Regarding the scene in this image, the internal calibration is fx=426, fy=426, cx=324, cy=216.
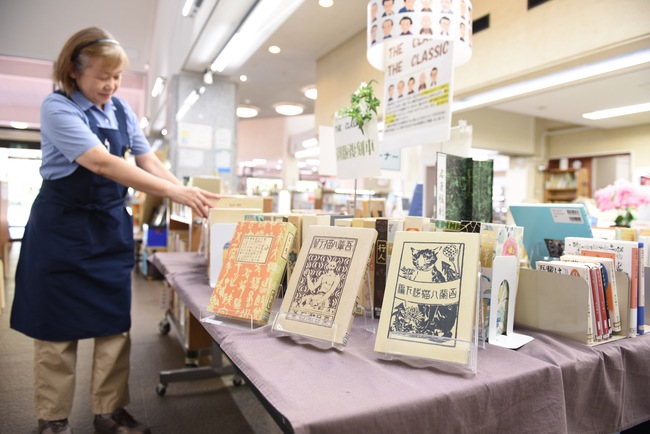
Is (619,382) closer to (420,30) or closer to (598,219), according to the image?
(420,30)

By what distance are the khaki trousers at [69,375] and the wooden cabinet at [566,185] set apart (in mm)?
9886

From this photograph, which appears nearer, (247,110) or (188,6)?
(188,6)

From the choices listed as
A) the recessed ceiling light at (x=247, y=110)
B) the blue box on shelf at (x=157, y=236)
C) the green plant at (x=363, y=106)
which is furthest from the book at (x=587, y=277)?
the recessed ceiling light at (x=247, y=110)

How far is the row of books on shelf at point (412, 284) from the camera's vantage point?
0.99 m

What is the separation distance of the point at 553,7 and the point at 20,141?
15.3 meters

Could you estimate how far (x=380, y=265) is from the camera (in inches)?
52.9

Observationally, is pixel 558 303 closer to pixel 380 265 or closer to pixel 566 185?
pixel 380 265

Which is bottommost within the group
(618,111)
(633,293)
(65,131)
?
(633,293)

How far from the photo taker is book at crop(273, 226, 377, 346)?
1.06m

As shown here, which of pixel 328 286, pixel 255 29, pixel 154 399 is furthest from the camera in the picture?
pixel 255 29

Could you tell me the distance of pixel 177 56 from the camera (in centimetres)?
605

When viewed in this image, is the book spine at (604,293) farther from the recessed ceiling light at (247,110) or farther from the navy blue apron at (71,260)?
the recessed ceiling light at (247,110)

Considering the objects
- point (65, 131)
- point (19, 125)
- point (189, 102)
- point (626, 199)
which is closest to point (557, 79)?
point (626, 199)

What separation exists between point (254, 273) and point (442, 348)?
0.62 metres
